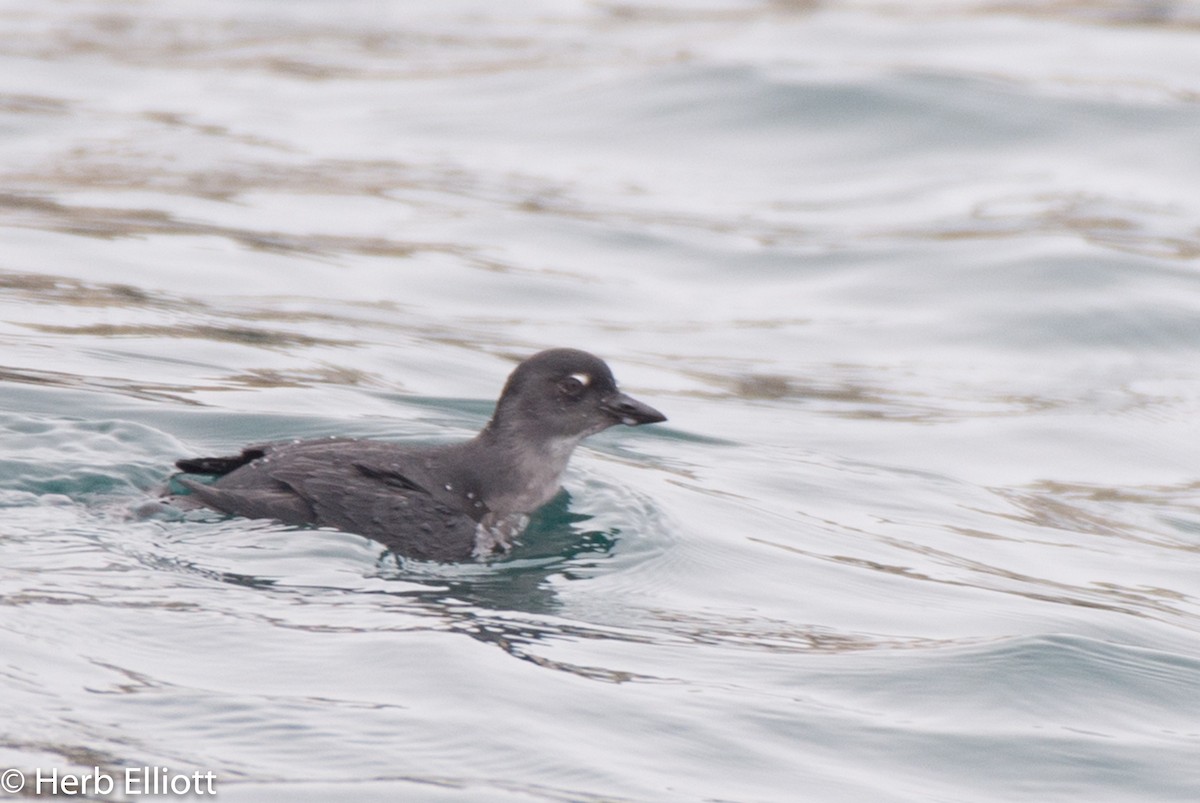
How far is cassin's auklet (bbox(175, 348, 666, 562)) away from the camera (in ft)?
23.1

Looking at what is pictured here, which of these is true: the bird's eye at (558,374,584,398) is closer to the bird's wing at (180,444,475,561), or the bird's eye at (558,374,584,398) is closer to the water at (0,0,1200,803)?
the water at (0,0,1200,803)

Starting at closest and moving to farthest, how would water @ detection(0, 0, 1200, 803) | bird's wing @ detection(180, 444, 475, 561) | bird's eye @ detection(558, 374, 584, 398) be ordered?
water @ detection(0, 0, 1200, 803)
bird's wing @ detection(180, 444, 475, 561)
bird's eye @ detection(558, 374, 584, 398)

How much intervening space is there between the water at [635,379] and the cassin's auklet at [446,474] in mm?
138

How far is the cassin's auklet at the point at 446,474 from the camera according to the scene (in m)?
7.04

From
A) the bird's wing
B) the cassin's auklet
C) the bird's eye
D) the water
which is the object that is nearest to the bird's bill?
the cassin's auklet

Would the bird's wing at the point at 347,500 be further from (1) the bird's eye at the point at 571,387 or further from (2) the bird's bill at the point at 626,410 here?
(2) the bird's bill at the point at 626,410

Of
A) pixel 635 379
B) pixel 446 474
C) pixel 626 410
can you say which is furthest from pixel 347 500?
pixel 635 379

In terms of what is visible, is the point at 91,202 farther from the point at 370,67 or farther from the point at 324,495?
the point at 324,495

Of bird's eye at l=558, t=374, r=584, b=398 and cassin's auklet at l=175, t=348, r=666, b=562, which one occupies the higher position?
bird's eye at l=558, t=374, r=584, b=398

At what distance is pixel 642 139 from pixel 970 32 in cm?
522

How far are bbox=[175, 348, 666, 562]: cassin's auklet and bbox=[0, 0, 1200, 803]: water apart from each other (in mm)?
138

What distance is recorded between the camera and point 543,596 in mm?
7070

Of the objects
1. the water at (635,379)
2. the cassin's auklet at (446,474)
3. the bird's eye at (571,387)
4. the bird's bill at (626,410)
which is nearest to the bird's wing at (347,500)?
the cassin's auklet at (446,474)

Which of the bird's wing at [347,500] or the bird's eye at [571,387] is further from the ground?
the bird's eye at [571,387]
